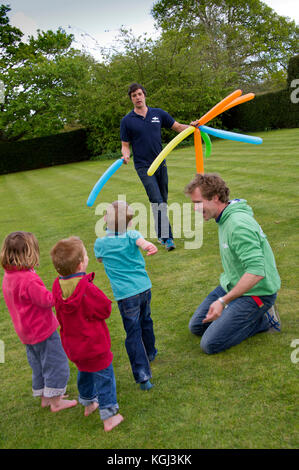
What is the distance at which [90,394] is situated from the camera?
9.45 ft

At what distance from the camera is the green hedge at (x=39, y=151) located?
1158 inches

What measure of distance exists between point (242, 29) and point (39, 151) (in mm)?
21985

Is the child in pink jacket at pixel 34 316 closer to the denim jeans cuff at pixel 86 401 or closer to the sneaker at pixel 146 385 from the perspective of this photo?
the denim jeans cuff at pixel 86 401

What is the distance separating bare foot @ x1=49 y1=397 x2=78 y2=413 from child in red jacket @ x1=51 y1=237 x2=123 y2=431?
0.42m

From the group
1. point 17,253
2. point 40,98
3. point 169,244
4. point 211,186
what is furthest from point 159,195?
point 40,98

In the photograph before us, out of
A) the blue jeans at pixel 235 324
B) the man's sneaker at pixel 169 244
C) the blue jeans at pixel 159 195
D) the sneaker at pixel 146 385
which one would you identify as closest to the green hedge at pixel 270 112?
the blue jeans at pixel 159 195

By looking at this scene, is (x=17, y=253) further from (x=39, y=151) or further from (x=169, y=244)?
(x=39, y=151)

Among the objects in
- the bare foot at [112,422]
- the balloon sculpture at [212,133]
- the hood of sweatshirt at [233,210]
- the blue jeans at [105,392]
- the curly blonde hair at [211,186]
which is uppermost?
A: the balloon sculpture at [212,133]

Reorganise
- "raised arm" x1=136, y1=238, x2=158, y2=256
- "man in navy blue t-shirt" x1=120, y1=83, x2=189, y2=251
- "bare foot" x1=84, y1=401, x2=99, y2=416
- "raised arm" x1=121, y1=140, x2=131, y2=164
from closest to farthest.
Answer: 1. "raised arm" x1=136, y1=238, x2=158, y2=256
2. "bare foot" x1=84, y1=401, x2=99, y2=416
3. "raised arm" x1=121, y1=140, x2=131, y2=164
4. "man in navy blue t-shirt" x1=120, y1=83, x2=189, y2=251

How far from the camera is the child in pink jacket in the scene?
283 cm

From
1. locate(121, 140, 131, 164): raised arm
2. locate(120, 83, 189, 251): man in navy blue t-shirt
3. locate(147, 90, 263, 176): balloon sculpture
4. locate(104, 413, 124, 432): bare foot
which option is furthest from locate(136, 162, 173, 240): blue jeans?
locate(104, 413, 124, 432): bare foot

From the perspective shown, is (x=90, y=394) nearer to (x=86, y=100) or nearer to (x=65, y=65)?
(x=86, y=100)

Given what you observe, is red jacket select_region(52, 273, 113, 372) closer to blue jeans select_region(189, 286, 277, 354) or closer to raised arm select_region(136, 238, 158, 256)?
raised arm select_region(136, 238, 158, 256)

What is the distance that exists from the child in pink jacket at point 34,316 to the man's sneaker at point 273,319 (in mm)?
1739
